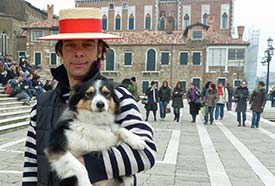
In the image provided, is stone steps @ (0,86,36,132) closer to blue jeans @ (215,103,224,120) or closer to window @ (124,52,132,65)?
blue jeans @ (215,103,224,120)

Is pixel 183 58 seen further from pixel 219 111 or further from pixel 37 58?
pixel 219 111

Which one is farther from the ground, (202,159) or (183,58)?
(183,58)

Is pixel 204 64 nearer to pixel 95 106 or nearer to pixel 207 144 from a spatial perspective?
pixel 207 144

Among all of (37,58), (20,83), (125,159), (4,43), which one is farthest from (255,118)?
(4,43)

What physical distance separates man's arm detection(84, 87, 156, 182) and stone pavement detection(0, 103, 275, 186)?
4.27 metres

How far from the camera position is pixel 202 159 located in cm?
766

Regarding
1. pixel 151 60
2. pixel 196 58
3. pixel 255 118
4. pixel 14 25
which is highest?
pixel 14 25

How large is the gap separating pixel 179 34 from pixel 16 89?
92.3 feet

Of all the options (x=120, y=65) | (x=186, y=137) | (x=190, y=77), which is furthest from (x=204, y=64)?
(x=186, y=137)

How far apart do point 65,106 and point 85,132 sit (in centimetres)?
22

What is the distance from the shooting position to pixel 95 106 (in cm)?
156

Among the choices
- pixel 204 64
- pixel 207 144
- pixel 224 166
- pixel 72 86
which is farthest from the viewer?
pixel 204 64

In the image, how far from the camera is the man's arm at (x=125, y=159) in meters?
1.45

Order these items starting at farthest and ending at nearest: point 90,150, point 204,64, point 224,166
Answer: point 204,64 → point 224,166 → point 90,150
